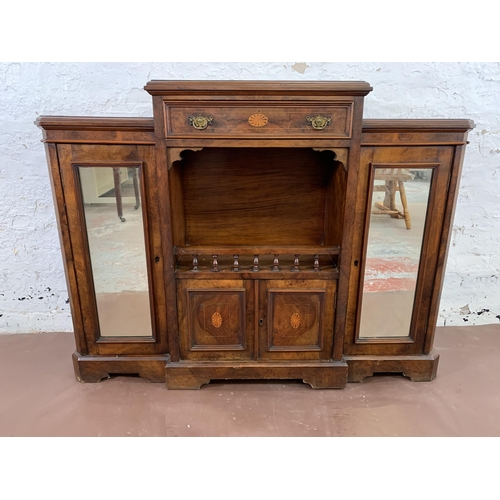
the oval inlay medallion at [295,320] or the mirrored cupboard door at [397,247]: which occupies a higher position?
the mirrored cupboard door at [397,247]

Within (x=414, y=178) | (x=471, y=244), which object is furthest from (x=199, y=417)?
(x=471, y=244)

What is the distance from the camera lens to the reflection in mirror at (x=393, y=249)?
1.74 meters

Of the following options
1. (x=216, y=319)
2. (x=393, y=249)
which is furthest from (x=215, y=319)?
(x=393, y=249)

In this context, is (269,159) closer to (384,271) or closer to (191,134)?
(191,134)

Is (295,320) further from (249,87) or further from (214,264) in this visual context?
(249,87)

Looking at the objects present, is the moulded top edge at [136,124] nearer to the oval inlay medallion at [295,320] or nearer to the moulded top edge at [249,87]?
the moulded top edge at [249,87]

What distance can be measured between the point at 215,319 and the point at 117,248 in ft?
1.89

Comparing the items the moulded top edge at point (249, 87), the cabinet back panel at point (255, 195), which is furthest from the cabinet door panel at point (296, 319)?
the moulded top edge at point (249, 87)

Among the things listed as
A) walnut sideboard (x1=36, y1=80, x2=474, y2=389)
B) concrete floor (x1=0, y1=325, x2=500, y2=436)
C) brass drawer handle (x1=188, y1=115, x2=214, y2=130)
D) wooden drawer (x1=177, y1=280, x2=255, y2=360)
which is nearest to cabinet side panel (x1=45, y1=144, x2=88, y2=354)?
walnut sideboard (x1=36, y1=80, x2=474, y2=389)

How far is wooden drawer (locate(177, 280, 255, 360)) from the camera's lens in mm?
1841

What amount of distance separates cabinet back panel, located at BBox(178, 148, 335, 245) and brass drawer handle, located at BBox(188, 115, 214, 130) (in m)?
0.37

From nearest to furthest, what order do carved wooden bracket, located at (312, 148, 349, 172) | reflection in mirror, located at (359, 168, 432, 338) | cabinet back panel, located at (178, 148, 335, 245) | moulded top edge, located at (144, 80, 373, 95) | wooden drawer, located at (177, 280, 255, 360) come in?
1. moulded top edge, located at (144, 80, 373, 95)
2. carved wooden bracket, located at (312, 148, 349, 172)
3. reflection in mirror, located at (359, 168, 432, 338)
4. wooden drawer, located at (177, 280, 255, 360)
5. cabinet back panel, located at (178, 148, 335, 245)

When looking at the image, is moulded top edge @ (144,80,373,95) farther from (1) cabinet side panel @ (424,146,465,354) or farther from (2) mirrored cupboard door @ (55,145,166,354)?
(1) cabinet side panel @ (424,146,465,354)

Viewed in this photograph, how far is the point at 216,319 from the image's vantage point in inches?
74.3
